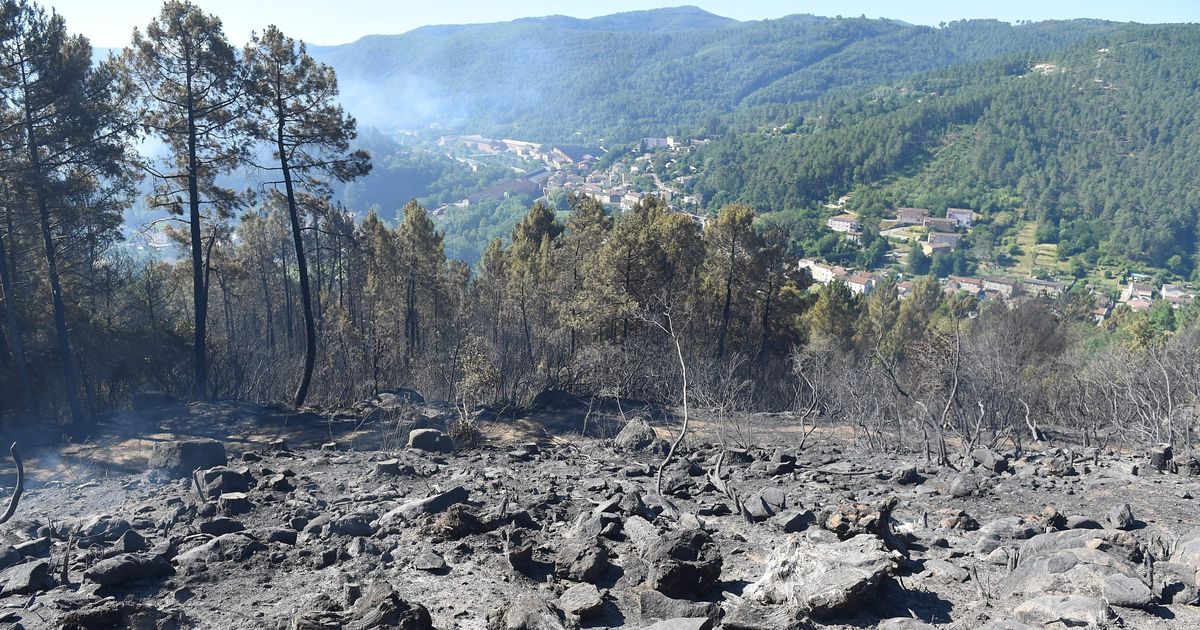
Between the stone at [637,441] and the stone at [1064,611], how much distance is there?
7.44 meters

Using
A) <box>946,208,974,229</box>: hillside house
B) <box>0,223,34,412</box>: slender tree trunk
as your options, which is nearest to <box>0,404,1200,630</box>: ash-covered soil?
<box>0,223,34,412</box>: slender tree trunk

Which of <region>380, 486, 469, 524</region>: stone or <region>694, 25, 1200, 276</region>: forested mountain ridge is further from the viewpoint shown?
<region>694, 25, 1200, 276</region>: forested mountain ridge

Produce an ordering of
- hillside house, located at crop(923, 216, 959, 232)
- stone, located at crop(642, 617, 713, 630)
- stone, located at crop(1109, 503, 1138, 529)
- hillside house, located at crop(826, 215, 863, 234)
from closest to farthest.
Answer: stone, located at crop(642, 617, 713, 630) < stone, located at crop(1109, 503, 1138, 529) < hillside house, located at crop(826, 215, 863, 234) < hillside house, located at crop(923, 216, 959, 232)

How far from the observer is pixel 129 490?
376 inches

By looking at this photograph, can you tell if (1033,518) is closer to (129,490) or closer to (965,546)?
(965,546)

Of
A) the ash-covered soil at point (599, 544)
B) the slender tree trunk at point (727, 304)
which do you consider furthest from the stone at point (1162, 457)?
the slender tree trunk at point (727, 304)

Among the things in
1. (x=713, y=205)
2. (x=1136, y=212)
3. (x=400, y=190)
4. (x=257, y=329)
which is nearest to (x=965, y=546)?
(x=257, y=329)

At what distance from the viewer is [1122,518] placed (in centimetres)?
761

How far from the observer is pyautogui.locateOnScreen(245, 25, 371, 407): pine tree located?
16.4m

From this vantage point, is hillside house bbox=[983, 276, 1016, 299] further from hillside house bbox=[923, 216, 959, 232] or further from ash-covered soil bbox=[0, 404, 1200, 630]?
ash-covered soil bbox=[0, 404, 1200, 630]

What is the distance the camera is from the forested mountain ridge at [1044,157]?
79.8m

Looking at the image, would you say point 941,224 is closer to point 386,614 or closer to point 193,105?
point 193,105

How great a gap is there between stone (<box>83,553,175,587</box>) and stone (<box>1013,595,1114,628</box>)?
670 cm

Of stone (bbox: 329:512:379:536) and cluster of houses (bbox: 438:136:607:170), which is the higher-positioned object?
cluster of houses (bbox: 438:136:607:170)
